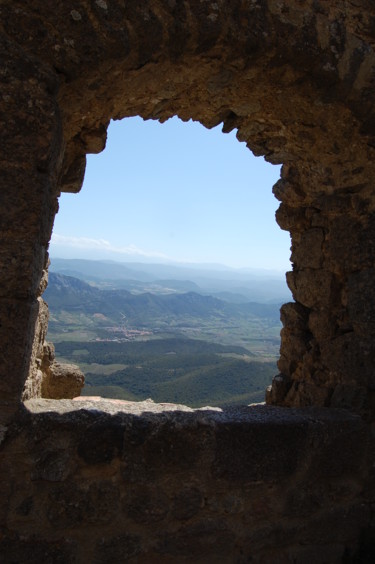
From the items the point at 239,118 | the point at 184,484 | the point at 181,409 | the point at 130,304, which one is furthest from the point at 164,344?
the point at 130,304

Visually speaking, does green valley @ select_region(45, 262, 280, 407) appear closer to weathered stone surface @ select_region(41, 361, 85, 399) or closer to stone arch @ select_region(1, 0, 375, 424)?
weathered stone surface @ select_region(41, 361, 85, 399)

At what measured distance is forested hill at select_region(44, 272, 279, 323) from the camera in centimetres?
8344

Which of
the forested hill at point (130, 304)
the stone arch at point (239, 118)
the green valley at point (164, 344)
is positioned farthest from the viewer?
the forested hill at point (130, 304)

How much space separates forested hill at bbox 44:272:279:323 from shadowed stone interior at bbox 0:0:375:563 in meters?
76.6

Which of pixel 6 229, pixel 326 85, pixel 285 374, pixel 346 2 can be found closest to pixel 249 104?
pixel 326 85

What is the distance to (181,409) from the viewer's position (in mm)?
2498

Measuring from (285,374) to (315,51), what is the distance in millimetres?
2284

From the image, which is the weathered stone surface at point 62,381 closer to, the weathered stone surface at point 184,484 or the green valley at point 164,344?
the weathered stone surface at point 184,484

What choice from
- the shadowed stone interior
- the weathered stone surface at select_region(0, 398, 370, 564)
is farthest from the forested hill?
the weathered stone surface at select_region(0, 398, 370, 564)

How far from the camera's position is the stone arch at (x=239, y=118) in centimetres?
202

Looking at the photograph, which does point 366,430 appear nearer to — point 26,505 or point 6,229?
point 26,505

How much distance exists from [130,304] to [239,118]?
94.6m

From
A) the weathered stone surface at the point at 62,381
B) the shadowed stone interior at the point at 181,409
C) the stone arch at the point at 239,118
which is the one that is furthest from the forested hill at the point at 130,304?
the shadowed stone interior at the point at 181,409

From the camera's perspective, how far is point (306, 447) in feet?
8.05
